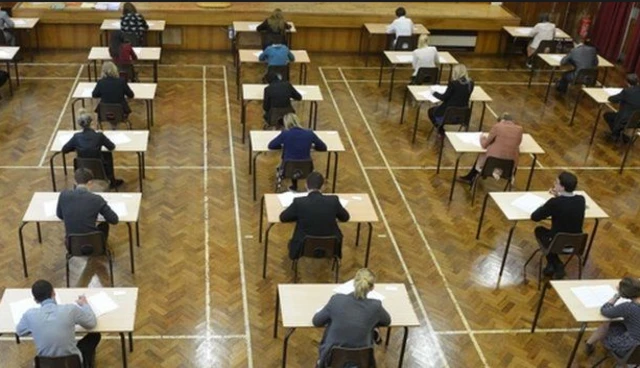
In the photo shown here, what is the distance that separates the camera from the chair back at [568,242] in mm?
5859

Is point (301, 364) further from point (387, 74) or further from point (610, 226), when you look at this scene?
point (387, 74)

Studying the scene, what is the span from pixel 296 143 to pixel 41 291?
3.47 m

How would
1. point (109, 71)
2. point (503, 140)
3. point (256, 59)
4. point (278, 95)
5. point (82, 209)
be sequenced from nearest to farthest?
point (82, 209) → point (503, 140) → point (109, 71) → point (278, 95) → point (256, 59)

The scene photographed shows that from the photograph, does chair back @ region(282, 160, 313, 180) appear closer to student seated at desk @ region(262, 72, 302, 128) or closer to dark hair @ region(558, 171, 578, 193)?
student seated at desk @ region(262, 72, 302, 128)

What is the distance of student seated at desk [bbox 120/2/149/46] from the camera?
10422 millimetres

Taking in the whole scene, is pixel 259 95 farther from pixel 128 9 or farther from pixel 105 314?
pixel 105 314

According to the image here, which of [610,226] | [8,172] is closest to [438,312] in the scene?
[610,226]

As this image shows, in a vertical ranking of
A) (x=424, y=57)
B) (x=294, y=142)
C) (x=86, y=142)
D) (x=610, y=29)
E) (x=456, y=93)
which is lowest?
(x=86, y=142)

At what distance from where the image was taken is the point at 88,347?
181 inches

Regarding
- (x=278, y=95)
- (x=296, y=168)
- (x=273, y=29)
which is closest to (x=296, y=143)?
(x=296, y=168)

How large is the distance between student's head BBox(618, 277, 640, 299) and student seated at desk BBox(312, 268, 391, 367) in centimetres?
182

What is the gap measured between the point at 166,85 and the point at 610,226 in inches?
278

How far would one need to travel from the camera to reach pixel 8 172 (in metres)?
7.72

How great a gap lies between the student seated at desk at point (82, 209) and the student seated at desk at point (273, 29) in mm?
5824
